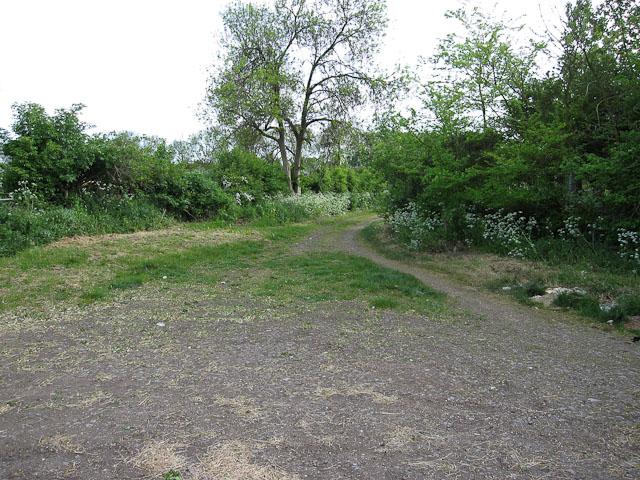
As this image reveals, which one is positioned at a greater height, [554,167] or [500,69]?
[500,69]

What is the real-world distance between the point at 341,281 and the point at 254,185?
14.5 metres

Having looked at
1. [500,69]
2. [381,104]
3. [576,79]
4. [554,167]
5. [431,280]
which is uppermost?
[381,104]

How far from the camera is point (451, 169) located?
1091 cm

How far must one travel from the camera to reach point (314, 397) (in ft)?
11.2

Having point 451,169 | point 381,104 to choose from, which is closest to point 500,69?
point 451,169

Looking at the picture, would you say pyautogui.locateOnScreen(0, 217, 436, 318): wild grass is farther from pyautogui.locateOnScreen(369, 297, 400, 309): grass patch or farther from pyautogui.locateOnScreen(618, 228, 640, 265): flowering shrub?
pyautogui.locateOnScreen(618, 228, 640, 265): flowering shrub

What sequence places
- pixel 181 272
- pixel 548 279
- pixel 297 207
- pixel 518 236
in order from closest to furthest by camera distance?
pixel 548 279
pixel 181 272
pixel 518 236
pixel 297 207

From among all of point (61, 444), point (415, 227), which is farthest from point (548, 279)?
point (61, 444)

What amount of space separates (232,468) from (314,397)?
105 centimetres

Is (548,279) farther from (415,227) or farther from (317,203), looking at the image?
(317,203)

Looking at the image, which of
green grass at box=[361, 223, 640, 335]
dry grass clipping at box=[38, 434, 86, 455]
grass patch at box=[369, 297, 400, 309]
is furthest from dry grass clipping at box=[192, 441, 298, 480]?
green grass at box=[361, 223, 640, 335]

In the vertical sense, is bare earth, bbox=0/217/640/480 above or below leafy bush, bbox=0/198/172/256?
below

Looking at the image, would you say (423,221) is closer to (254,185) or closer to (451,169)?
(451,169)

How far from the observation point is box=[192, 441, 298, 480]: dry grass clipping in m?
2.40
